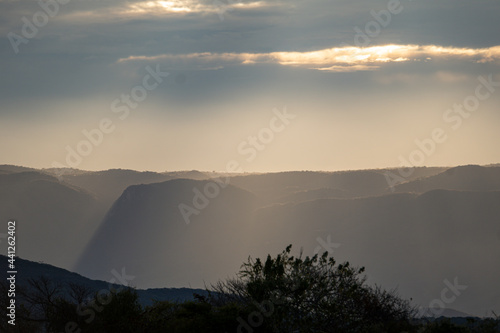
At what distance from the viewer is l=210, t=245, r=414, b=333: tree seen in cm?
3775

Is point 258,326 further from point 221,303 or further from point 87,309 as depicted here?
point 87,309

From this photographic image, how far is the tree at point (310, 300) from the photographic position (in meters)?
37.8

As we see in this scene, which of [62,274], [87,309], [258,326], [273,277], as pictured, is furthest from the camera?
[62,274]

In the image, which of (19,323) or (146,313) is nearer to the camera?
(146,313)

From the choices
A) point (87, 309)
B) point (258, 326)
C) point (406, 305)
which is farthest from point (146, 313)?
point (406, 305)

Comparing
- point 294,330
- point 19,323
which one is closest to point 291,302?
point 294,330

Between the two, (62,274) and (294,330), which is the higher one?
(62,274)

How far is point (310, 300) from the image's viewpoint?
39281mm

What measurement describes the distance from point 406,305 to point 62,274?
139m

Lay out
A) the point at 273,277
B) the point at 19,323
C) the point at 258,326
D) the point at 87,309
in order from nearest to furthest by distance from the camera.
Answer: the point at 258,326
the point at 273,277
the point at 87,309
the point at 19,323

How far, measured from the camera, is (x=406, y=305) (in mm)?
44844

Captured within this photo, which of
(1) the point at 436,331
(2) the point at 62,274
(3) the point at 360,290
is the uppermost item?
(2) the point at 62,274

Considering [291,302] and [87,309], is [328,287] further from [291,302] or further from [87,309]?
[87,309]

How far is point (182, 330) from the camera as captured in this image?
1483 inches
